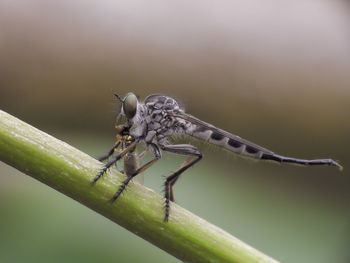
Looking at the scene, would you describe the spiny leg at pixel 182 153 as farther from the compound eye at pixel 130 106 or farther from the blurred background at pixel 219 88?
the blurred background at pixel 219 88

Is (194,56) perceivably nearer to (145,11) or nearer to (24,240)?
(145,11)

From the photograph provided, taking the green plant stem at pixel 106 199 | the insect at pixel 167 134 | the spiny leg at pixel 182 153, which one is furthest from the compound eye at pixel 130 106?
the green plant stem at pixel 106 199

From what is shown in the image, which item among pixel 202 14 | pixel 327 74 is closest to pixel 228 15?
pixel 202 14

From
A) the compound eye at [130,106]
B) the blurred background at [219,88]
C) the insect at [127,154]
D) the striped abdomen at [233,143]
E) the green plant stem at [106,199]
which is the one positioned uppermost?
the blurred background at [219,88]

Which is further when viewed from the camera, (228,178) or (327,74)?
(327,74)

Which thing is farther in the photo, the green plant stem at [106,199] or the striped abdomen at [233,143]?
the striped abdomen at [233,143]

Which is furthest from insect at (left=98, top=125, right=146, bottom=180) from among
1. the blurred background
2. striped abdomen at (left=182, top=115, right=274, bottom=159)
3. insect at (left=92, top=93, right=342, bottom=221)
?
the blurred background

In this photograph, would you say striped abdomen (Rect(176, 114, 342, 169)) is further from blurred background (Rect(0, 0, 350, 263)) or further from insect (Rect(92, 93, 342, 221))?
blurred background (Rect(0, 0, 350, 263))
